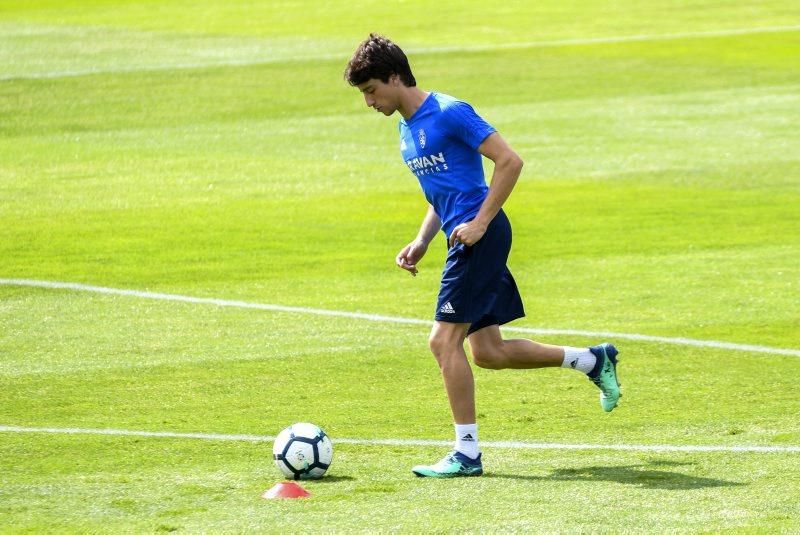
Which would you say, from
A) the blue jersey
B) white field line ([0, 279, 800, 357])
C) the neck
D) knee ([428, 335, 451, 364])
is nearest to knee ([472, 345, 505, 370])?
knee ([428, 335, 451, 364])

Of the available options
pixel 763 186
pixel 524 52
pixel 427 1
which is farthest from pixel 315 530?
pixel 427 1

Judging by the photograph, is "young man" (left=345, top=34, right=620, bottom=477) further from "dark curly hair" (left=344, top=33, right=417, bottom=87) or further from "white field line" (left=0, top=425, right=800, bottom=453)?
"white field line" (left=0, top=425, right=800, bottom=453)

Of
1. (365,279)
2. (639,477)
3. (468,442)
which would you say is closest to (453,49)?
(365,279)

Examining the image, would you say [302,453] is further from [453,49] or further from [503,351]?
[453,49]

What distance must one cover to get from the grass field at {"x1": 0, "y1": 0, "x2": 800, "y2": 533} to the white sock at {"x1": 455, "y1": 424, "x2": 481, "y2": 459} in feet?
0.54

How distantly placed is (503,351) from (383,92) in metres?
1.61

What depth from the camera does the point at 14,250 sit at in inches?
618

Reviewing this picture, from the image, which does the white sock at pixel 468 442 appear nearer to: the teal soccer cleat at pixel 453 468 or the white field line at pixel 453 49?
the teal soccer cleat at pixel 453 468

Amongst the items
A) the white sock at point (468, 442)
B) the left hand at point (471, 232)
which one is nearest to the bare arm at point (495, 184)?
the left hand at point (471, 232)

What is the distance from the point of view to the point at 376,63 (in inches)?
315

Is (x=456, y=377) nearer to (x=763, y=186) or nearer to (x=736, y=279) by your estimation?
(x=736, y=279)

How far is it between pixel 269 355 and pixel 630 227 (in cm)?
625

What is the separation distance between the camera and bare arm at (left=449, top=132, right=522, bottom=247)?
787 centimetres

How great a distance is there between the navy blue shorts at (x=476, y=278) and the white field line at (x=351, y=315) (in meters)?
3.49
